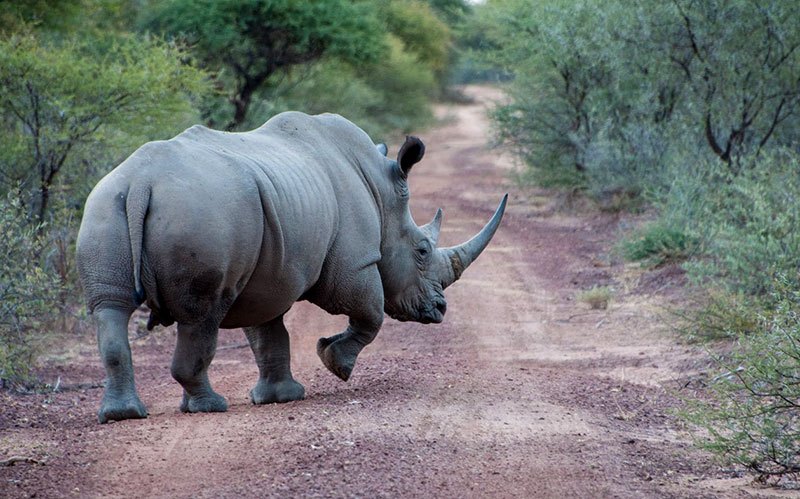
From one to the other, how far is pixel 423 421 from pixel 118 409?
1.68 metres

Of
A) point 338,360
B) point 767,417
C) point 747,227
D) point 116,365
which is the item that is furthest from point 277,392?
point 747,227

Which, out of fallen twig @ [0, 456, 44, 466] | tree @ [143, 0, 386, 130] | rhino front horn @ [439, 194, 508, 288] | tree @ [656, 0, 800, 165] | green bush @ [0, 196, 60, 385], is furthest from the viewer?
tree @ [143, 0, 386, 130]

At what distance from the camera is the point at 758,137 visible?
1320 cm

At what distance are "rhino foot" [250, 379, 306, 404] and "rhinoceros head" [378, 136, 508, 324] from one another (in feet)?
3.14

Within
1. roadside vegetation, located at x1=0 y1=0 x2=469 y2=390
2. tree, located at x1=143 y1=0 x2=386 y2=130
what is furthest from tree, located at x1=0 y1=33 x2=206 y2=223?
tree, located at x1=143 y1=0 x2=386 y2=130

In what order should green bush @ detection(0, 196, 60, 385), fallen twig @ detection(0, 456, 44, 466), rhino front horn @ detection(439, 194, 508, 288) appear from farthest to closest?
rhino front horn @ detection(439, 194, 508, 288) → green bush @ detection(0, 196, 60, 385) → fallen twig @ detection(0, 456, 44, 466)

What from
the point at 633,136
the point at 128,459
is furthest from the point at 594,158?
the point at 128,459

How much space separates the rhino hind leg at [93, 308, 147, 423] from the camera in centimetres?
544

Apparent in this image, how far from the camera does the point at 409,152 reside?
7.12 m

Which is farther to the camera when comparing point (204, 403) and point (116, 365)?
point (204, 403)

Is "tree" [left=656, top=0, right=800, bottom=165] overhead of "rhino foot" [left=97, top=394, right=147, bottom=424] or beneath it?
overhead

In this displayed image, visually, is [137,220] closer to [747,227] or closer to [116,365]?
[116,365]

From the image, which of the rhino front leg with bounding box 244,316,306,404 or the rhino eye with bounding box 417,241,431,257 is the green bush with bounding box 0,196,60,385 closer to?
the rhino front leg with bounding box 244,316,306,404

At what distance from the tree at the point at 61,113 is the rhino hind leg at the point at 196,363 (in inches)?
169
